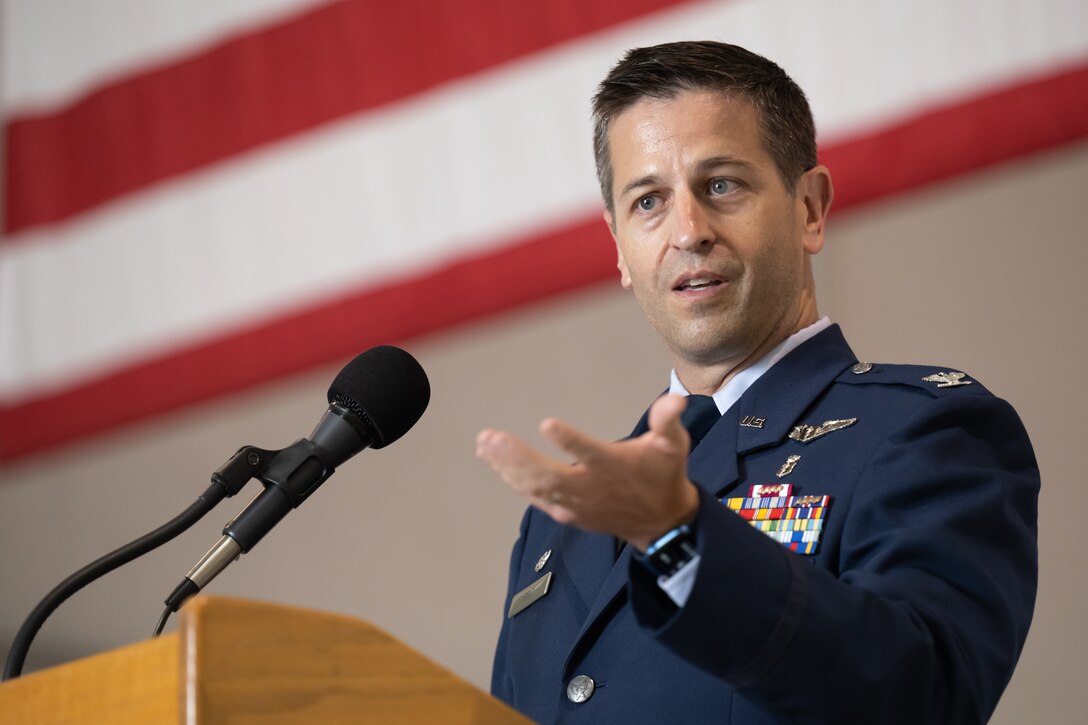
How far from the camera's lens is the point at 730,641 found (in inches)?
40.0

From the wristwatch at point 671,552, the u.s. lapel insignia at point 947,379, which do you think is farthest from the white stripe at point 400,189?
the wristwatch at point 671,552

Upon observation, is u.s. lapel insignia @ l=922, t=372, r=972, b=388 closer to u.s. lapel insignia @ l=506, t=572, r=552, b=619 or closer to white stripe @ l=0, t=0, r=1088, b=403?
u.s. lapel insignia @ l=506, t=572, r=552, b=619

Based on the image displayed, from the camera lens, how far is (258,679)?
922 mm

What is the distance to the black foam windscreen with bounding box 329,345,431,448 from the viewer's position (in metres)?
1.46

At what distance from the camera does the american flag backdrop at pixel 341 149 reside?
291cm

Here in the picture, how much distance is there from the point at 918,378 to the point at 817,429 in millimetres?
124

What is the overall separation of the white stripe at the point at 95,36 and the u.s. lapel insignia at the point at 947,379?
256 cm

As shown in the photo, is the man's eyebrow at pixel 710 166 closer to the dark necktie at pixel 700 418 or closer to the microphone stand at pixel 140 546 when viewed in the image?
the dark necktie at pixel 700 418

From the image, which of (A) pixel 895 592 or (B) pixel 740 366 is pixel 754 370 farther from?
(A) pixel 895 592

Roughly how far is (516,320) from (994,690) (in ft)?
7.34

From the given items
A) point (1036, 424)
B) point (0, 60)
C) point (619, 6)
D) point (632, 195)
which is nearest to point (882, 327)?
point (1036, 424)

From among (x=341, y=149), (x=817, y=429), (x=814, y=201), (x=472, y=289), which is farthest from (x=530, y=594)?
(x=341, y=149)

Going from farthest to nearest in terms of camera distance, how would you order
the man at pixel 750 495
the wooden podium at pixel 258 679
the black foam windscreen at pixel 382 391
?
the black foam windscreen at pixel 382 391 → the man at pixel 750 495 → the wooden podium at pixel 258 679

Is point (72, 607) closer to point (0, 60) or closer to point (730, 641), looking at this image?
point (0, 60)
